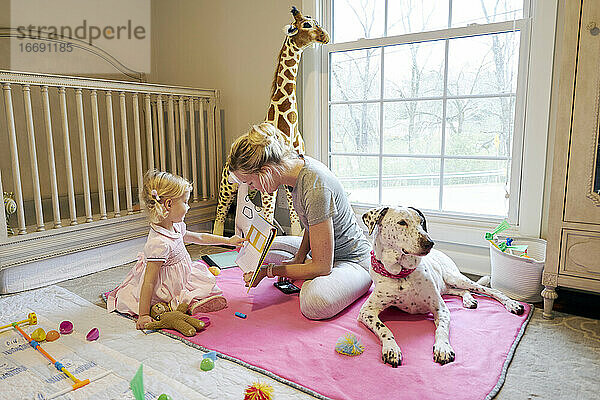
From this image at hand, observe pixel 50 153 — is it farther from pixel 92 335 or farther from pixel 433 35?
pixel 433 35

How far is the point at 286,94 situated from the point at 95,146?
1171 millimetres

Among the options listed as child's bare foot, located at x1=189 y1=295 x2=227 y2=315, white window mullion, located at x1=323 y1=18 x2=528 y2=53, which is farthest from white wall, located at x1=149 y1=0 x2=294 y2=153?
child's bare foot, located at x1=189 y1=295 x2=227 y2=315

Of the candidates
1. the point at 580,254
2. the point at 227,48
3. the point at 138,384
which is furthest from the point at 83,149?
the point at 580,254

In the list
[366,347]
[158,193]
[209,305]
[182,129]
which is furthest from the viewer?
[182,129]

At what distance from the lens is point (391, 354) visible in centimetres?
145

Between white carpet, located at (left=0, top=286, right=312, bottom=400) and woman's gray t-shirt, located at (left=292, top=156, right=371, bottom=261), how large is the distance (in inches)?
26.3

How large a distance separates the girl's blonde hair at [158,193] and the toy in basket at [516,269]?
1476mm

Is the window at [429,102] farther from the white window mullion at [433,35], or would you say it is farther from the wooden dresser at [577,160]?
the wooden dresser at [577,160]

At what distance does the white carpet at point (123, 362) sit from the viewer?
1.33m

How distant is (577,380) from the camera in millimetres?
1377

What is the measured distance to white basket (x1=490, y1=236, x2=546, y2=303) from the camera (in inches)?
76.3

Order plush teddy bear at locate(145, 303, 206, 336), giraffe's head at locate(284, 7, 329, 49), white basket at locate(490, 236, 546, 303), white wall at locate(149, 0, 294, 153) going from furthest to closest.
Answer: white wall at locate(149, 0, 294, 153), giraffe's head at locate(284, 7, 329, 49), white basket at locate(490, 236, 546, 303), plush teddy bear at locate(145, 303, 206, 336)

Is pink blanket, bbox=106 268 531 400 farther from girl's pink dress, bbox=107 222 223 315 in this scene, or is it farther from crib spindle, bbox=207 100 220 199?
crib spindle, bbox=207 100 220 199

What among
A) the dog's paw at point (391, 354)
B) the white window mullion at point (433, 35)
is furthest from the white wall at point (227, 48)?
the dog's paw at point (391, 354)
